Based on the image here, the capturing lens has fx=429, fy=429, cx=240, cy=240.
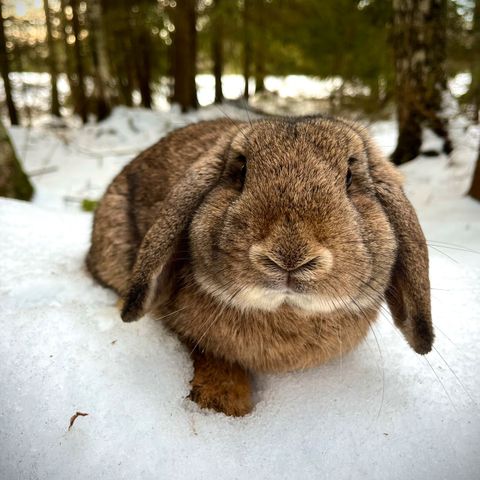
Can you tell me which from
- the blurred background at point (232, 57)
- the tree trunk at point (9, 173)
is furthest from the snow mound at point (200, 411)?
the blurred background at point (232, 57)

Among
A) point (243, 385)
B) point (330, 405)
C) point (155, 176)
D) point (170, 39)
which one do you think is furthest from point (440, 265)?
point (170, 39)

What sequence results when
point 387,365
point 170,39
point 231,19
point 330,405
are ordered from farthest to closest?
point 170,39 < point 231,19 < point 387,365 < point 330,405

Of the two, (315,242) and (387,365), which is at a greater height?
(315,242)

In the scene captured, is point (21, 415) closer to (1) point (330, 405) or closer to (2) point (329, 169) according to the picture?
(1) point (330, 405)

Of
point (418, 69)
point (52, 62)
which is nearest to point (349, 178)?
point (418, 69)

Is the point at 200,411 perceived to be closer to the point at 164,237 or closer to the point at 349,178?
the point at 164,237

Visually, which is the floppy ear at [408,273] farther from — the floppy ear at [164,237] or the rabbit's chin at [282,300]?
the floppy ear at [164,237]

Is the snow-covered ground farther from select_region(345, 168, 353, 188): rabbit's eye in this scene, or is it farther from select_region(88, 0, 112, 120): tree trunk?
select_region(88, 0, 112, 120): tree trunk
